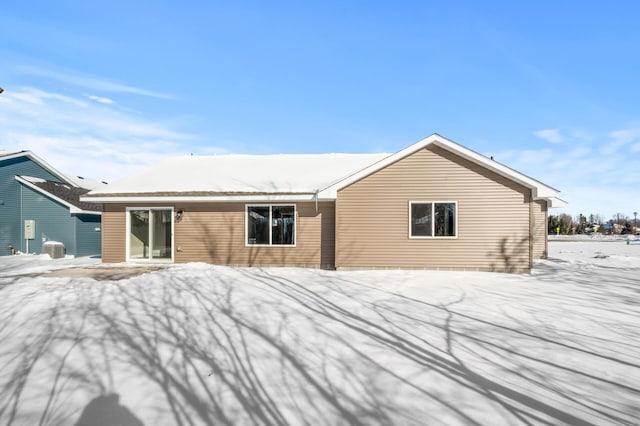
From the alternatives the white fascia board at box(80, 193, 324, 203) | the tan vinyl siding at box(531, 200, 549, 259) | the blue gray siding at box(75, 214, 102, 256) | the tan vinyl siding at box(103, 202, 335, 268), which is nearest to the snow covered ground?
the tan vinyl siding at box(103, 202, 335, 268)

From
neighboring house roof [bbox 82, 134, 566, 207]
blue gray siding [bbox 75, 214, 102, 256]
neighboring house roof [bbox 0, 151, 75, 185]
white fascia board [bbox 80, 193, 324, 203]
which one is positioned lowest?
blue gray siding [bbox 75, 214, 102, 256]

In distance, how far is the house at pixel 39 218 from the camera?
19.1 m

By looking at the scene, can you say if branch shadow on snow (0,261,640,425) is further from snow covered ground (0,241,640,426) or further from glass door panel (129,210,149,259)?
glass door panel (129,210,149,259)

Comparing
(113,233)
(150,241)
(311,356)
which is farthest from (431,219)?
(113,233)

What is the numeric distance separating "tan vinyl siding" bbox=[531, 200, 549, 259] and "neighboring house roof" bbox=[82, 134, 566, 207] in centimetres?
73

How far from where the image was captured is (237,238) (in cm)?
1284

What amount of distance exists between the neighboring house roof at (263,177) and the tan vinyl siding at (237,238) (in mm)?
547

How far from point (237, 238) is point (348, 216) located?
4157 millimetres

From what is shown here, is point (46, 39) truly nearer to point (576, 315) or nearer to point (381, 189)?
point (381, 189)

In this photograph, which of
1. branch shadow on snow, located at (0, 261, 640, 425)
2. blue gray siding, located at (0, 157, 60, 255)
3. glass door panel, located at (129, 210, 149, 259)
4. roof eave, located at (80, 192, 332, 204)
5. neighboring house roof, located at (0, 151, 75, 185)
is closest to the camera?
branch shadow on snow, located at (0, 261, 640, 425)

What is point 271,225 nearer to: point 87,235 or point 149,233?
point 149,233

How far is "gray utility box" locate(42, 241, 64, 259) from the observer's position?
17859 millimetres

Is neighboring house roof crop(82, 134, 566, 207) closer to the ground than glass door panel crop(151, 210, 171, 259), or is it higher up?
higher up

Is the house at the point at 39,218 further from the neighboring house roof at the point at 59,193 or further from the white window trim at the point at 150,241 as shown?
the white window trim at the point at 150,241
